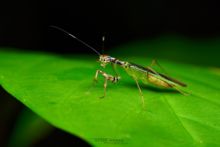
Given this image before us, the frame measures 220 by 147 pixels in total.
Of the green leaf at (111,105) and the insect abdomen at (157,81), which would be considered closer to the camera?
the green leaf at (111,105)

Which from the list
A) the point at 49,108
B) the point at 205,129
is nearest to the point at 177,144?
the point at 205,129

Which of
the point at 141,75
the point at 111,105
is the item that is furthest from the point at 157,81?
the point at 111,105

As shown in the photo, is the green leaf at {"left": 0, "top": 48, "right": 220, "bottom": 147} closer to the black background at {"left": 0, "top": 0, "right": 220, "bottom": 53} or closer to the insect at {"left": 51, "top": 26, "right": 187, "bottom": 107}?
the insect at {"left": 51, "top": 26, "right": 187, "bottom": 107}

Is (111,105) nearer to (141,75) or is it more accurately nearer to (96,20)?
(141,75)

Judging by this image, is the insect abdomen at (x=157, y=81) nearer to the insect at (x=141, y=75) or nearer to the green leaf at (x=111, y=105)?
the insect at (x=141, y=75)

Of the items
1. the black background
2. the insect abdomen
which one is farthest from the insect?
the black background

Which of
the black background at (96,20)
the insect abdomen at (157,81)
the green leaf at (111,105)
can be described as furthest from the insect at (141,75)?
the black background at (96,20)

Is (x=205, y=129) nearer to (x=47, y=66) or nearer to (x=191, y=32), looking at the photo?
(x=47, y=66)

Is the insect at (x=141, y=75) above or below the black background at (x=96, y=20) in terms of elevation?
below
